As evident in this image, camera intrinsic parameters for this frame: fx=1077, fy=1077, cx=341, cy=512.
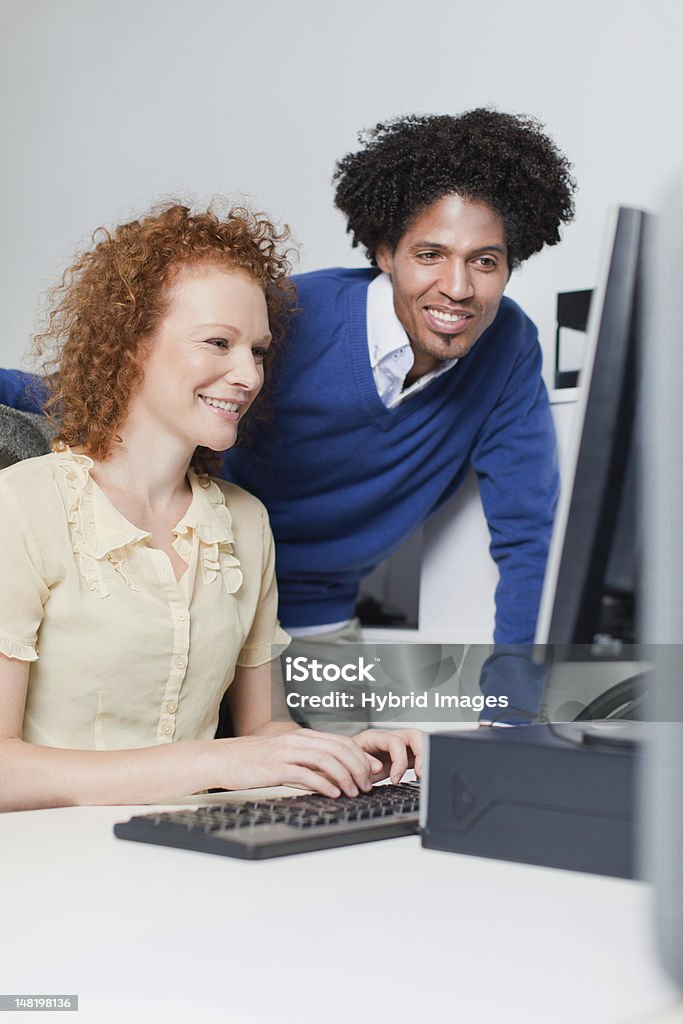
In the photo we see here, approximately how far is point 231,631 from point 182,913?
2.51 ft

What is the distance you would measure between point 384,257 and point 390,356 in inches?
8.7

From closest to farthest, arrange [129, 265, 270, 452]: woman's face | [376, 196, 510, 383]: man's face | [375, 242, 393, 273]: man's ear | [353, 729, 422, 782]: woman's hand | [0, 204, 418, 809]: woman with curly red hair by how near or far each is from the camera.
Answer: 1. [353, 729, 422, 782]: woman's hand
2. [0, 204, 418, 809]: woman with curly red hair
3. [129, 265, 270, 452]: woman's face
4. [376, 196, 510, 383]: man's face
5. [375, 242, 393, 273]: man's ear

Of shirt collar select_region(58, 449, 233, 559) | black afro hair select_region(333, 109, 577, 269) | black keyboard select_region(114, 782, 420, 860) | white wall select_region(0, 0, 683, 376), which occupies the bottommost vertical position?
black keyboard select_region(114, 782, 420, 860)

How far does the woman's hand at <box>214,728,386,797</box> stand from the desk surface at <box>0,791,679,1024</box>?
0.15 metres

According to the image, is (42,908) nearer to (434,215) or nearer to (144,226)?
(144,226)

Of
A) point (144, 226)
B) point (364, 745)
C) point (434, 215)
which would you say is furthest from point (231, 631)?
point (434, 215)

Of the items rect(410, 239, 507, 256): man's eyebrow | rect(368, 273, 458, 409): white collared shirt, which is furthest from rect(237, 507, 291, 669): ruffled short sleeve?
rect(410, 239, 507, 256): man's eyebrow

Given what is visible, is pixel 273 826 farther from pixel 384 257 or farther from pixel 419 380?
pixel 384 257

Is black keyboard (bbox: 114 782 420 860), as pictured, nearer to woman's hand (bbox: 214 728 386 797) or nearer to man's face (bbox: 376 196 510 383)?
woman's hand (bbox: 214 728 386 797)

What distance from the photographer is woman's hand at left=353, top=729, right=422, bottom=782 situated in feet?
3.01

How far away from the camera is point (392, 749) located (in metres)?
0.93

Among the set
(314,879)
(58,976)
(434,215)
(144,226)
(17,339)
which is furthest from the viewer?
(17,339)

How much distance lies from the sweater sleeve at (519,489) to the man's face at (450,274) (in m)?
0.16

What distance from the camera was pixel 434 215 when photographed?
1.76 metres
